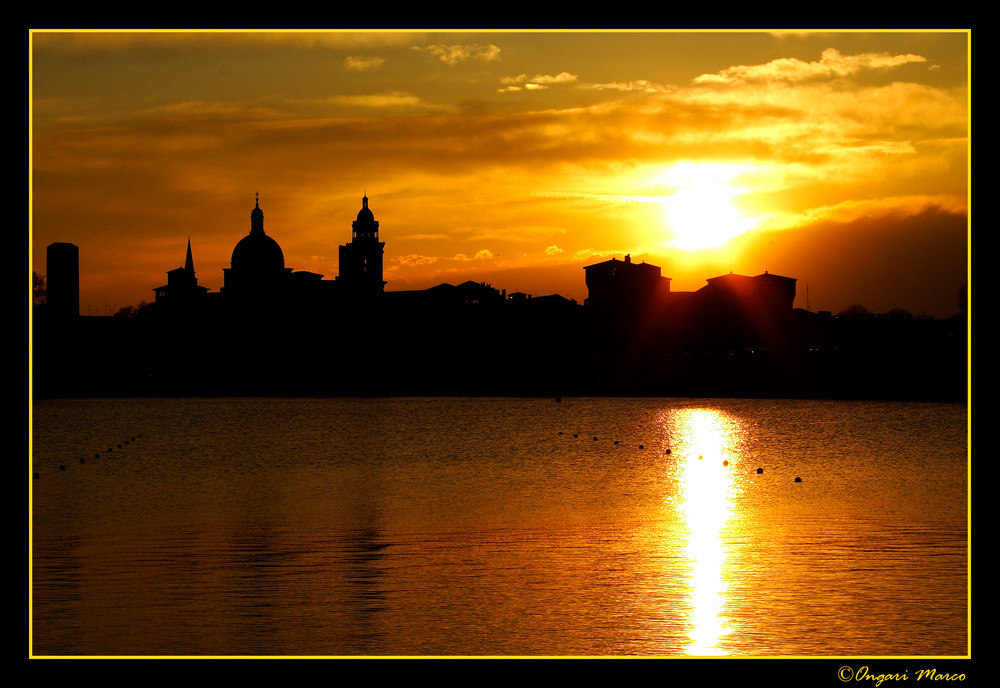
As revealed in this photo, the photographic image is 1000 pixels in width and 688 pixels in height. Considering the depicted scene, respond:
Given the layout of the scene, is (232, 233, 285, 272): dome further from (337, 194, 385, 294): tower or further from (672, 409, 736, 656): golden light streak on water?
(672, 409, 736, 656): golden light streak on water

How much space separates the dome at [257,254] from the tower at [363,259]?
892 centimetres

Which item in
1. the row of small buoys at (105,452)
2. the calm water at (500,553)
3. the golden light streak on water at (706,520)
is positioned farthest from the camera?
the row of small buoys at (105,452)

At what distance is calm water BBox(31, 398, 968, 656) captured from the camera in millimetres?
17156

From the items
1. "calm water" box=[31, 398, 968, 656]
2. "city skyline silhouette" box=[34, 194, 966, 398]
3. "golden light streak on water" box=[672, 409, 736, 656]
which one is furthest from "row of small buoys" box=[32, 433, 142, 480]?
"city skyline silhouette" box=[34, 194, 966, 398]

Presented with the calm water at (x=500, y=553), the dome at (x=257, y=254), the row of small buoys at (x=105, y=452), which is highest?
the dome at (x=257, y=254)

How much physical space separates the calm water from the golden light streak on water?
0.34 feet

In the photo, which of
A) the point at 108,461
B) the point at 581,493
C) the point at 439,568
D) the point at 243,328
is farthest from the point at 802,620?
the point at 243,328

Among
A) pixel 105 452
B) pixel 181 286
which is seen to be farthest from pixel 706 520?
pixel 181 286

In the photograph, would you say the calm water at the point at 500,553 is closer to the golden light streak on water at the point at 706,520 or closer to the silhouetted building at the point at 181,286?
the golden light streak on water at the point at 706,520

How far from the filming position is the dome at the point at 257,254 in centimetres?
14712

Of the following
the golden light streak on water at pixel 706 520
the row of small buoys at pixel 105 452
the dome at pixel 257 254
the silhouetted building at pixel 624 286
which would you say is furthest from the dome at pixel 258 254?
the golden light streak on water at pixel 706 520

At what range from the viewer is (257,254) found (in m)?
147
